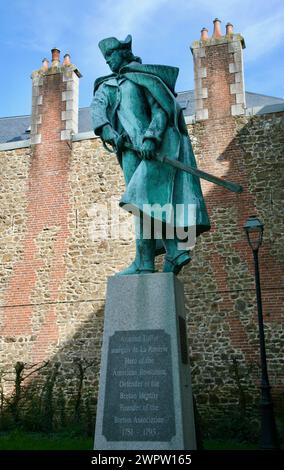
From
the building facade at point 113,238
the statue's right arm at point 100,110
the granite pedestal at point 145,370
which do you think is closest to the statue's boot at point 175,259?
the granite pedestal at point 145,370

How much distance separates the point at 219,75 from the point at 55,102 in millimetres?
4199

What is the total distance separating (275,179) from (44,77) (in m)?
6.56

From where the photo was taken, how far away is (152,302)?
164 inches

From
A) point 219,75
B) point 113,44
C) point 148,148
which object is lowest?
point 148,148

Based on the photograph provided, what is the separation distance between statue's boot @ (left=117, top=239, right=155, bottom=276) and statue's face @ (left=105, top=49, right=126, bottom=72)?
1.76 m

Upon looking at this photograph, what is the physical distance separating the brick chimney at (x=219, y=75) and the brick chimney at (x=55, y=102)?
3.14 metres

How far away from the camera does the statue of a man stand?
176 inches

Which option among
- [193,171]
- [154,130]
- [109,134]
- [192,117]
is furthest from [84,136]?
[193,171]

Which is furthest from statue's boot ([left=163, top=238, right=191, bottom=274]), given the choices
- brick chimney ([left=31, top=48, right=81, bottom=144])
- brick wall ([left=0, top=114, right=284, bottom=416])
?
brick chimney ([left=31, top=48, right=81, bottom=144])

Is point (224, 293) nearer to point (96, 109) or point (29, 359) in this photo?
point (29, 359)

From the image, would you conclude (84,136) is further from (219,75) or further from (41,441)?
(41,441)

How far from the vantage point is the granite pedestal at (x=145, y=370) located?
3.78 metres

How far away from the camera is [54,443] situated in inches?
295

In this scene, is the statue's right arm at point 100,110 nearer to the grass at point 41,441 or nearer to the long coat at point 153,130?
the long coat at point 153,130
